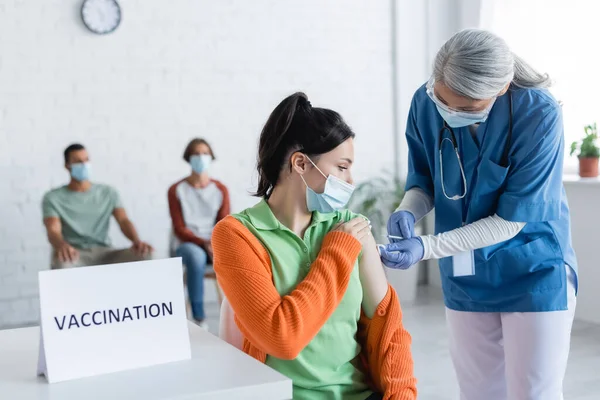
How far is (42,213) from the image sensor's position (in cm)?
434

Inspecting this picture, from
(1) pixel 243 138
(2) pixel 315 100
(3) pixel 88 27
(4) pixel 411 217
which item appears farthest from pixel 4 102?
(4) pixel 411 217

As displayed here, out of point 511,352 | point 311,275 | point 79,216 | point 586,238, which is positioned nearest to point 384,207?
point 586,238

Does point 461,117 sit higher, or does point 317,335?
point 461,117

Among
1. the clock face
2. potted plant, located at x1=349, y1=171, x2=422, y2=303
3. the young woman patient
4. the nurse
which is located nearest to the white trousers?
the nurse

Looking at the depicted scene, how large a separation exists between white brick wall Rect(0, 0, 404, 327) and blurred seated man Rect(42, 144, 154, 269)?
0.29 metres

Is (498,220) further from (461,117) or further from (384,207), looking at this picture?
(384,207)

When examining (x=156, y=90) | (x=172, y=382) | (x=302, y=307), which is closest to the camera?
(x=172, y=382)

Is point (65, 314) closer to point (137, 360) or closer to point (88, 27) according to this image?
point (137, 360)

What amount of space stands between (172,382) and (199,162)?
3106mm

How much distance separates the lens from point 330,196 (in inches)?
65.2

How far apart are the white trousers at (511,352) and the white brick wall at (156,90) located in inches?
116

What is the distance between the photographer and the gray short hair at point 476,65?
1771 mm

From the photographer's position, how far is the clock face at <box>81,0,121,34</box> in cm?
451

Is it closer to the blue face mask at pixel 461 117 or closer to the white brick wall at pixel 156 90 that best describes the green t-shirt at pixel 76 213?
the white brick wall at pixel 156 90
